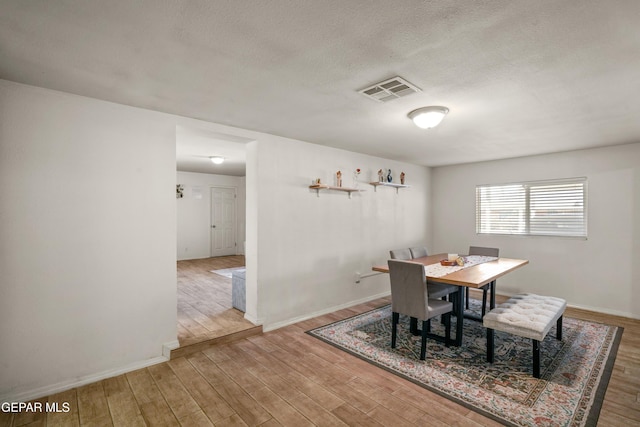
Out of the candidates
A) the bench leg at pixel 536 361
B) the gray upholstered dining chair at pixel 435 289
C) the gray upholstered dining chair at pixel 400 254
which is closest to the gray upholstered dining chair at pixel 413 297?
the gray upholstered dining chair at pixel 435 289

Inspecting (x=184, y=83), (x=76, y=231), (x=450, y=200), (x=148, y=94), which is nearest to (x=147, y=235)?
(x=76, y=231)

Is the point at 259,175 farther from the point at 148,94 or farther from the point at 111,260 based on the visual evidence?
the point at 111,260

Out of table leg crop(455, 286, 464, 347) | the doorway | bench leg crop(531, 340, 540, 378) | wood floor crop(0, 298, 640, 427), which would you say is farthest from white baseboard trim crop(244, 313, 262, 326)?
bench leg crop(531, 340, 540, 378)

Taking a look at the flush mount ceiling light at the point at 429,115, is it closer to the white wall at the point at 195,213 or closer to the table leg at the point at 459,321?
the table leg at the point at 459,321

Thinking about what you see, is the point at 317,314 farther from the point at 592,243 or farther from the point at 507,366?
the point at 592,243

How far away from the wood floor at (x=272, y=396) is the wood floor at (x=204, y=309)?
323mm

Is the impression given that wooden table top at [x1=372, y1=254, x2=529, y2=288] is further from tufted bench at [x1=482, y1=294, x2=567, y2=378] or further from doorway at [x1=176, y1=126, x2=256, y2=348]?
doorway at [x1=176, y1=126, x2=256, y2=348]

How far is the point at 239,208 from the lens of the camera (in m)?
9.36

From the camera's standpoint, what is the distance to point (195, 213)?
8516mm

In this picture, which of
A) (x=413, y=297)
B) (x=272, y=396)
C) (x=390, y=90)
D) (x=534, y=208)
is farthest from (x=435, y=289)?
(x=534, y=208)

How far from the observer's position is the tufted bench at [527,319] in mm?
2590

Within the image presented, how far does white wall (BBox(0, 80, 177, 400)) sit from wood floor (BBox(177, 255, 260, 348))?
1.51ft

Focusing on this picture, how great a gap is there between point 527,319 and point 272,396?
2.27m

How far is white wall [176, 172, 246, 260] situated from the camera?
8305mm
